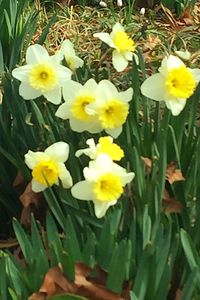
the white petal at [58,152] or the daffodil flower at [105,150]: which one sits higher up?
the daffodil flower at [105,150]

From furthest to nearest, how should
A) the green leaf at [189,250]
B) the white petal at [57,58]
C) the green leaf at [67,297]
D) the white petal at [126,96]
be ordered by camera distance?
the white petal at [57,58] < the white petal at [126,96] < the green leaf at [189,250] < the green leaf at [67,297]

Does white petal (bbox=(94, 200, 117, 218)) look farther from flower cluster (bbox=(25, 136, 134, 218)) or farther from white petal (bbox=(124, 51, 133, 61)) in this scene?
white petal (bbox=(124, 51, 133, 61))

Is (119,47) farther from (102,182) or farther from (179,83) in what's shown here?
(102,182)

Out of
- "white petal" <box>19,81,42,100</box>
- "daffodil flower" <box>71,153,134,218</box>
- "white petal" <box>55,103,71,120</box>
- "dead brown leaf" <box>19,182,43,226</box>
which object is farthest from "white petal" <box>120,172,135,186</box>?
"dead brown leaf" <box>19,182,43,226</box>

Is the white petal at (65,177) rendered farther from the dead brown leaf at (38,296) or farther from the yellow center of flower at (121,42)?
the yellow center of flower at (121,42)

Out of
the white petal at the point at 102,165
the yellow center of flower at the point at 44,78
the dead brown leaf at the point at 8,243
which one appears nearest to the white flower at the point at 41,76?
the yellow center of flower at the point at 44,78
